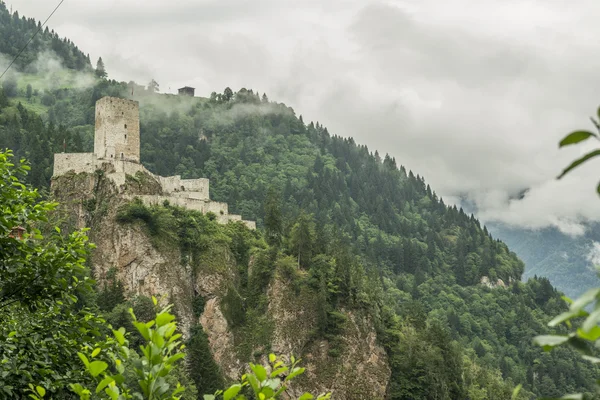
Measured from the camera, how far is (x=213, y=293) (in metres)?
74.9

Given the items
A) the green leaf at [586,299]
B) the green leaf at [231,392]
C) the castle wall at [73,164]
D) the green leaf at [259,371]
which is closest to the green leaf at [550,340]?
the green leaf at [586,299]

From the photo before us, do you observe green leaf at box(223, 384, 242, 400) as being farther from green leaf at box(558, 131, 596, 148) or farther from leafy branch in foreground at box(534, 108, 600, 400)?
green leaf at box(558, 131, 596, 148)

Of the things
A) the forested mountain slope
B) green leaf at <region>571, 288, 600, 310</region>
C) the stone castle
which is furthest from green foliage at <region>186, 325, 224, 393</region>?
green leaf at <region>571, 288, 600, 310</region>

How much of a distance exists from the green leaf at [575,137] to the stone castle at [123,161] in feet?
232

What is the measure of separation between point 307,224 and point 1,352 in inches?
2634

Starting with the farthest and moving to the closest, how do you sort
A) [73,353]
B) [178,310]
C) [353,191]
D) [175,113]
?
[353,191] < [175,113] < [178,310] < [73,353]

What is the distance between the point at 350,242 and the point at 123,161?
274ft

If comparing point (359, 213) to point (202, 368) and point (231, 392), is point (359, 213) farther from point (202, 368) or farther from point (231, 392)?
point (231, 392)

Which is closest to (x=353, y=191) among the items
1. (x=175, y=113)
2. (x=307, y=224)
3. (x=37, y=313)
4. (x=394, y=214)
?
(x=394, y=214)

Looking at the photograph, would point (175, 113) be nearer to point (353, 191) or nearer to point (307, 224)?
point (353, 191)

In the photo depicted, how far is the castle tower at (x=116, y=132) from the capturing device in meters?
77.0

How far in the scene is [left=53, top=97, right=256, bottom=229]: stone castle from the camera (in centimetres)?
7494

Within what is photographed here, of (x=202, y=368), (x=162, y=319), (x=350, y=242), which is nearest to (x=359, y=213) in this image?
(x=350, y=242)

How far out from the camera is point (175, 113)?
173 m
